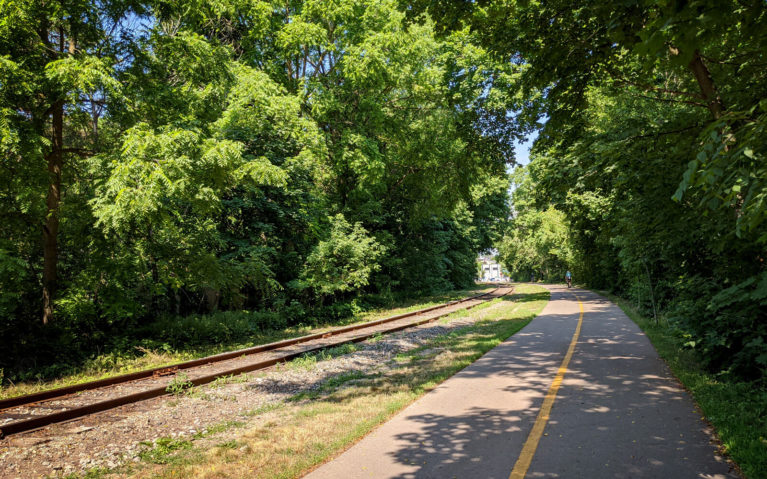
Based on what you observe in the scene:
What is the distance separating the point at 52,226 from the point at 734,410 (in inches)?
579

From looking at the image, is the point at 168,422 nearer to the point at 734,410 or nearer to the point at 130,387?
the point at 130,387

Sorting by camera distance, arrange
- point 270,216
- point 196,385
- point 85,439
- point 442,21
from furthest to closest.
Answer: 1. point 270,216
2. point 196,385
3. point 442,21
4. point 85,439

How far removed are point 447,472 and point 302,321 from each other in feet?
51.6

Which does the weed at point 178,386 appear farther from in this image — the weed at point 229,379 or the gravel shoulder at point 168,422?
the weed at point 229,379

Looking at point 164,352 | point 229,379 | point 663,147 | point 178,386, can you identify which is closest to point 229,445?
point 178,386

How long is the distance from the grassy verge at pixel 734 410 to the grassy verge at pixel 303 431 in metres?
3.98

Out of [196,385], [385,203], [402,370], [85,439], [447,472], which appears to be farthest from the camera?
[385,203]

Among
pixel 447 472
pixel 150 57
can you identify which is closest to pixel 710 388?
pixel 447 472

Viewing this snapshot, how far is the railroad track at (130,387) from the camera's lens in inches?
259

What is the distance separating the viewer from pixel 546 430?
5.41m

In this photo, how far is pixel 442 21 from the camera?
773 centimetres

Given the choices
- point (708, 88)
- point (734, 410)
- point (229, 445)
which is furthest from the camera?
point (708, 88)

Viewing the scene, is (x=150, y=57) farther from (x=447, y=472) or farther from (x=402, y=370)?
(x=447, y=472)

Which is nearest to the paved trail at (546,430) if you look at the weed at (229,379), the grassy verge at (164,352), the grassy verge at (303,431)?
the grassy verge at (303,431)
